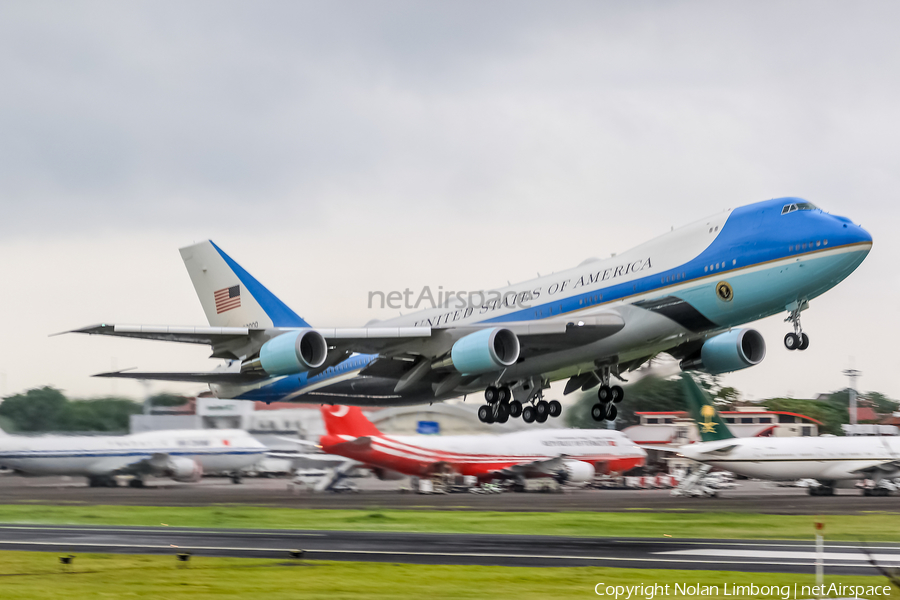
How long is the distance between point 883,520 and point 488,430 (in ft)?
60.0

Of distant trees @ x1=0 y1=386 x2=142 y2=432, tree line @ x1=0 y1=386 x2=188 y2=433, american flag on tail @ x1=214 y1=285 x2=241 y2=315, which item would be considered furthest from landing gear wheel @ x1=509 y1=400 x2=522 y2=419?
distant trees @ x1=0 y1=386 x2=142 y2=432

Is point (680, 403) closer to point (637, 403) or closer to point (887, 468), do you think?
point (637, 403)

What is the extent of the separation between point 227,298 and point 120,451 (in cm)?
1210

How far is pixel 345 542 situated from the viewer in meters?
26.2

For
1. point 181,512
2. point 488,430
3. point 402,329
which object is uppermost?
point 402,329

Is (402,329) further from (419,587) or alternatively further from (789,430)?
(789,430)

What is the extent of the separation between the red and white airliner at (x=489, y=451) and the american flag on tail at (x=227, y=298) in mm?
7735

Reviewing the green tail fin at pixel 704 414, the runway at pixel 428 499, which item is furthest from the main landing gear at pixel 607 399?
the green tail fin at pixel 704 414

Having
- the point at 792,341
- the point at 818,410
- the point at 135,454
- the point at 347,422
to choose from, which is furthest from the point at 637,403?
the point at 135,454

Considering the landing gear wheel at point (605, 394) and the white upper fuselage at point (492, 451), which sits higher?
the landing gear wheel at point (605, 394)

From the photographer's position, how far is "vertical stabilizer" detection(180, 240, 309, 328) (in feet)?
131

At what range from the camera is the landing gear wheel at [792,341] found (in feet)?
89.6

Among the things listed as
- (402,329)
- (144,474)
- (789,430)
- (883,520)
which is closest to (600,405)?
(402,329)

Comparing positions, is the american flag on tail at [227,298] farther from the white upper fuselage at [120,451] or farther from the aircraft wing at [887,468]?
the aircraft wing at [887,468]
